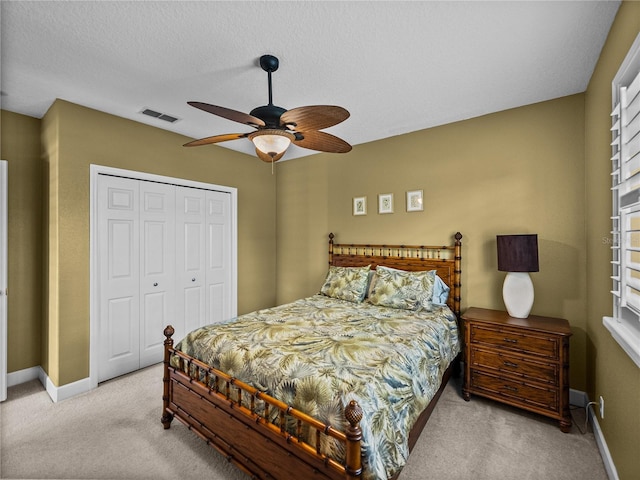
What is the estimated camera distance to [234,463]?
182 cm

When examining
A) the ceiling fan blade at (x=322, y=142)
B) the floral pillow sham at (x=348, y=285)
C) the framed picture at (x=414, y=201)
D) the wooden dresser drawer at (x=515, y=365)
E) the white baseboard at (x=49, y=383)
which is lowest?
the white baseboard at (x=49, y=383)

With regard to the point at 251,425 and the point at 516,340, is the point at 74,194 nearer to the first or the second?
the point at 251,425

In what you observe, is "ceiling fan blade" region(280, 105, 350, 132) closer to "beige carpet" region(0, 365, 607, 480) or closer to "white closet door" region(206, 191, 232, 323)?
"beige carpet" region(0, 365, 607, 480)

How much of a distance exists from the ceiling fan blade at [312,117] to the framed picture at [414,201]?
1.92 m

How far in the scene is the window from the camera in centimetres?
155

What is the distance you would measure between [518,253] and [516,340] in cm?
71

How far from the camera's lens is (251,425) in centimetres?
173

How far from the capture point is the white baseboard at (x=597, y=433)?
1826mm

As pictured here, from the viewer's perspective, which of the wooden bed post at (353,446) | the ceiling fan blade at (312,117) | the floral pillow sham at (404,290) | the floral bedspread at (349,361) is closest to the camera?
the wooden bed post at (353,446)

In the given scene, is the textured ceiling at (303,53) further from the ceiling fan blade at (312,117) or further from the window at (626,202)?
the ceiling fan blade at (312,117)

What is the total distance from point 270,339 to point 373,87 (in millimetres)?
2180

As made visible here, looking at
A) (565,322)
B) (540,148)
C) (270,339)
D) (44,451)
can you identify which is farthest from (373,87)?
(44,451)

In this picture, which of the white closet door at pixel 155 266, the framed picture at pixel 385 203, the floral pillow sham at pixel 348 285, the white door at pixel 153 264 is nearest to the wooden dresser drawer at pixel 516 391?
the floral pillow sham at pixel 348 285

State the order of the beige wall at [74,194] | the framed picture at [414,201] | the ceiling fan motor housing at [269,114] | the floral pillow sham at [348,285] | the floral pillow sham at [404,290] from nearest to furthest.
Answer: the ceiling fan motor housing at [269,114] < the beige wall at [74,194] < the floral pillow sham at [404,290] < the floral pillow sham at [348,285] < the framed picture at [414,201]
